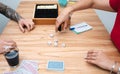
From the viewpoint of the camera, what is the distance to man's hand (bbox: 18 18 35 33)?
1.33 meters

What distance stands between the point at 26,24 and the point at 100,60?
65 centimetres

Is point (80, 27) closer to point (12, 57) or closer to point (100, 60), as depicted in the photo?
point (100, 60)

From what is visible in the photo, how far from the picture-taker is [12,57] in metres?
0.98

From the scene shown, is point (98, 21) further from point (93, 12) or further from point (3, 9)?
point (3, 9)

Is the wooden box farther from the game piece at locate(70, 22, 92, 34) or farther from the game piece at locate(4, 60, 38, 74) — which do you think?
the game piece at locate(4, 60, 38, 74)

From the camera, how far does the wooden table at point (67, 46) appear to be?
3.29 feet

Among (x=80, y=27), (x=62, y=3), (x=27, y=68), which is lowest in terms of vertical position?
(x=27, y=68)

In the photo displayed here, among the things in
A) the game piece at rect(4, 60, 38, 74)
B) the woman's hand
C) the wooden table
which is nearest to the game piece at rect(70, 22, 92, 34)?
the wooden table

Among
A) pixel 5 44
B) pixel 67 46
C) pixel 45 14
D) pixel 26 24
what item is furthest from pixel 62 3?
pixel 5 44

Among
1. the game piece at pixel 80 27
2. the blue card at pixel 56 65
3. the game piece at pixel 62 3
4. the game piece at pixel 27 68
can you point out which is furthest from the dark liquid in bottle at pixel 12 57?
the game piece at pixel 62 3

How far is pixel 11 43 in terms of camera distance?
107cm

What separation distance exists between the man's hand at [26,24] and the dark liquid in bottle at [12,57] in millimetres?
341

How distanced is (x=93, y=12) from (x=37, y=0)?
586mm

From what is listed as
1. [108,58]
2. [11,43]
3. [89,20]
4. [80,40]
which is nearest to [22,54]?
[11,43]
